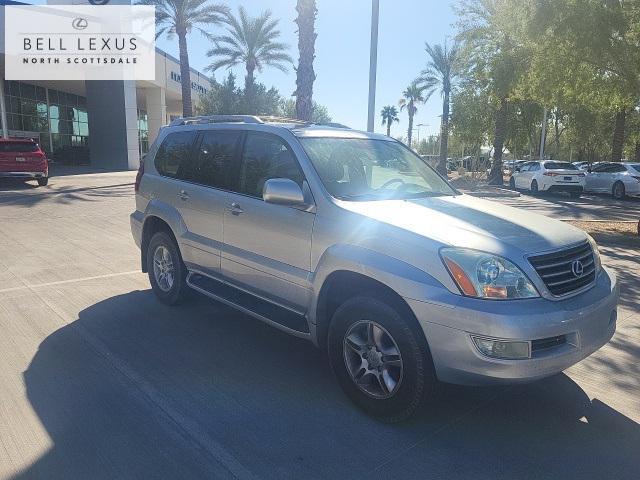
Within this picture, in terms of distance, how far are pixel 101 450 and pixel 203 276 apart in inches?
85.9

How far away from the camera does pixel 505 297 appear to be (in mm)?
2902

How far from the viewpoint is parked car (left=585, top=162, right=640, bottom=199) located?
2039 centimetres

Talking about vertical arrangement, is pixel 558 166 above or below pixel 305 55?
below

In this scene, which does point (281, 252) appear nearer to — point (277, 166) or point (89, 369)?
point (277, 166)

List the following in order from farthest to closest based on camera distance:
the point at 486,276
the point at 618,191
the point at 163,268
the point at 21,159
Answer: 1. the point at 618,191
2. the point at 21,159
3. the point at 163,268
4. the point at 486,276

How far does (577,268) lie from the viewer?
3.28 meters

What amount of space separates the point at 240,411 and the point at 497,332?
171 centimetres

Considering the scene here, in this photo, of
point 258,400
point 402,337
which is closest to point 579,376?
point 402,337

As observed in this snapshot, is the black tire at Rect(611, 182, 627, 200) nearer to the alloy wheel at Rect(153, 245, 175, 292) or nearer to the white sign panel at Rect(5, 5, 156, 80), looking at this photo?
the alloy wheel at Rect(153, 245, 175, 292)

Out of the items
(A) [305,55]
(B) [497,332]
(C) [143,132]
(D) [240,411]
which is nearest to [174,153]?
(D) [240,411]

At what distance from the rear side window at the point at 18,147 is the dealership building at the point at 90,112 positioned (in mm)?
11539

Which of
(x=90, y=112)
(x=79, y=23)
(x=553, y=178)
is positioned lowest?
(x=553, y=178)

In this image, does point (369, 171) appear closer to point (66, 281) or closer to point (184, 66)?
point (66, 281)

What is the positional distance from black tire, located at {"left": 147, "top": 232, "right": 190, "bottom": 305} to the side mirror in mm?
1947
